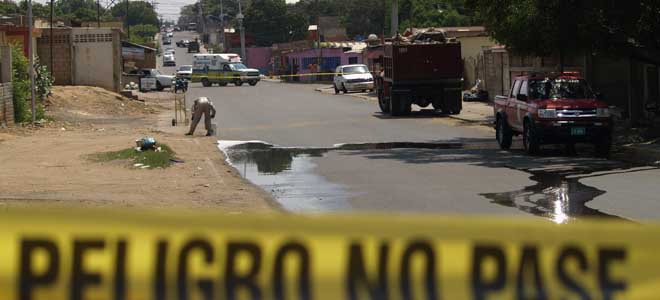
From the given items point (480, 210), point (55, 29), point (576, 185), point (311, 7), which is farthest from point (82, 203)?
point (311, 7)

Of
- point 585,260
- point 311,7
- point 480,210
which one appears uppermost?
point 311,7

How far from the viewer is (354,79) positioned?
56.5m

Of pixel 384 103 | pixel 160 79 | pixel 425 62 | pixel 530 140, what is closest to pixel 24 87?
pixel 384 103

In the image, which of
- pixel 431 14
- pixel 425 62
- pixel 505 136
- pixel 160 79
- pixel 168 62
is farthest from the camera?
pixel 168 62

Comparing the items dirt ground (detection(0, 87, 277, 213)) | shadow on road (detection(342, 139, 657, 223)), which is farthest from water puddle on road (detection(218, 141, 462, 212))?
shadow on road (detection(342, 139, 657, 223))

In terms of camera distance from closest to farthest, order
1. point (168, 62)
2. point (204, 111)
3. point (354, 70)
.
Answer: point (204, 111)
point (354, 70)
point (168, 62)

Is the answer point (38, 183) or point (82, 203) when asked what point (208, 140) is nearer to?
point (38, 183)

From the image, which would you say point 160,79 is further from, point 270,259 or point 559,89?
point 270,259

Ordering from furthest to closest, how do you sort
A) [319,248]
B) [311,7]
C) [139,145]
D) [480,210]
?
[311,7], [139,145], [480,210], [319,248]

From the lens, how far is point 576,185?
14.7 meters

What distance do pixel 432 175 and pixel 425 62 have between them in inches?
731

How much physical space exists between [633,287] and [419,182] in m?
11.7

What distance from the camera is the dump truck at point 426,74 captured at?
3459cm

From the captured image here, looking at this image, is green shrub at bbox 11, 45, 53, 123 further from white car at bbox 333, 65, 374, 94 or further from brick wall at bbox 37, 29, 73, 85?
white car at bbox 333, 65, 374, 94
